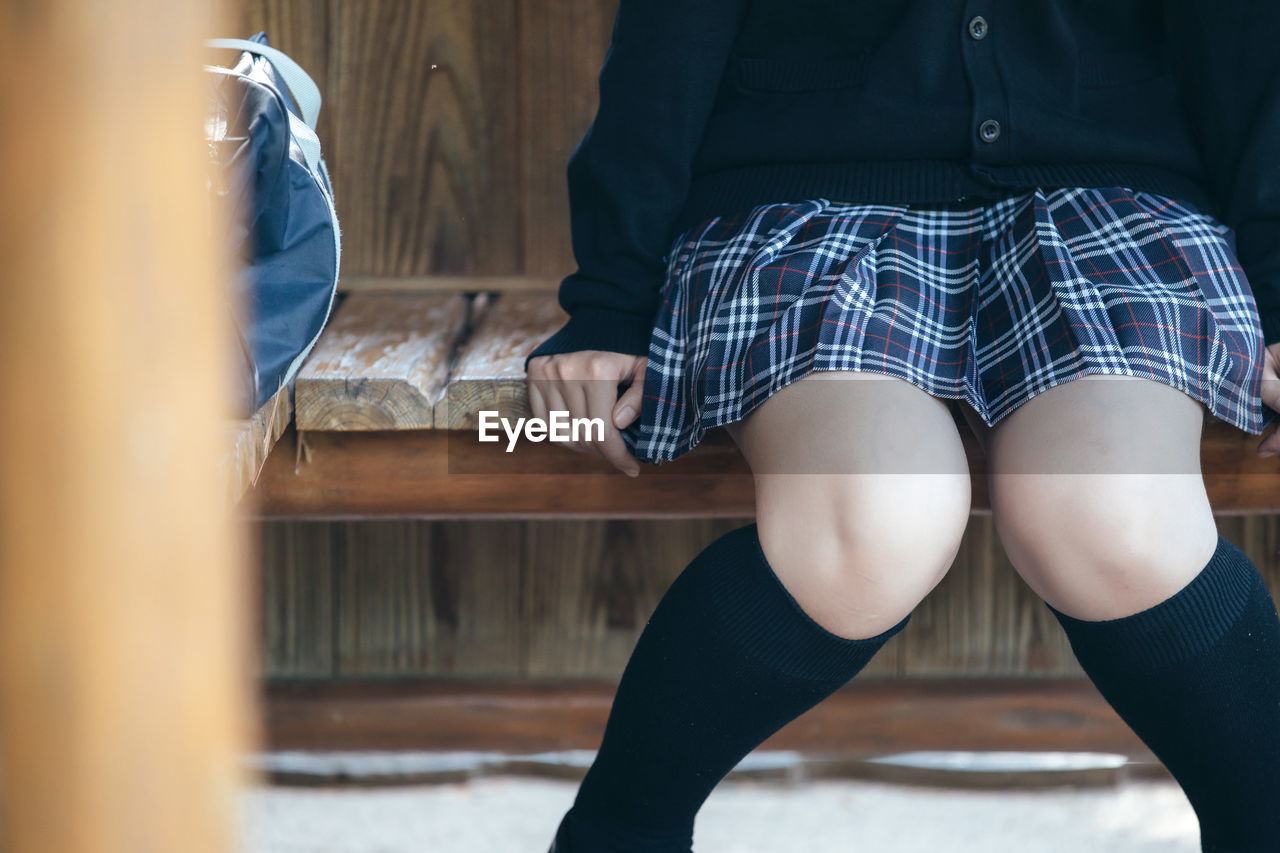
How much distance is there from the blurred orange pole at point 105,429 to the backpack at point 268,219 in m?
0.40

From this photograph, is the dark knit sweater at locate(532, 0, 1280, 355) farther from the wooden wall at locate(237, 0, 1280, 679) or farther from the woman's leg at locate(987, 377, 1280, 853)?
the wooden wall at locate(237, 0, 1280, 679)

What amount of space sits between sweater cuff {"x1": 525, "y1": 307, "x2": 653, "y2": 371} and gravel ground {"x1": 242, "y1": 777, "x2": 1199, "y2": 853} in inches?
19.4

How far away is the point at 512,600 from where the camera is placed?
124 centimetres

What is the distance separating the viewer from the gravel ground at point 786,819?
3.44 feet

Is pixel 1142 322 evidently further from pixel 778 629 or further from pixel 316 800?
pixel 316 800

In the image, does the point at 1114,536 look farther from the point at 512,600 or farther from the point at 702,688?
the point at 512,600

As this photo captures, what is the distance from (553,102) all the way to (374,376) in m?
0.44

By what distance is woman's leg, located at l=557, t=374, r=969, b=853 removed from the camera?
646 mm

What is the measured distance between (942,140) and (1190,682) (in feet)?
1.28

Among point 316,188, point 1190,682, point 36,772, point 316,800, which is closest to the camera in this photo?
point 36,772

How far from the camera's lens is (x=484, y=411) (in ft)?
2.75

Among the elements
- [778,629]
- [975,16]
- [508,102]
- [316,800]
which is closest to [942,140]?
[975,16]

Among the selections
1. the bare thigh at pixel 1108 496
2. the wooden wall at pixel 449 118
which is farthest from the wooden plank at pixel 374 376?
the bare thigh at pixel 1108 496

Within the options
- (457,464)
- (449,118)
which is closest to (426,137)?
(449,118)
